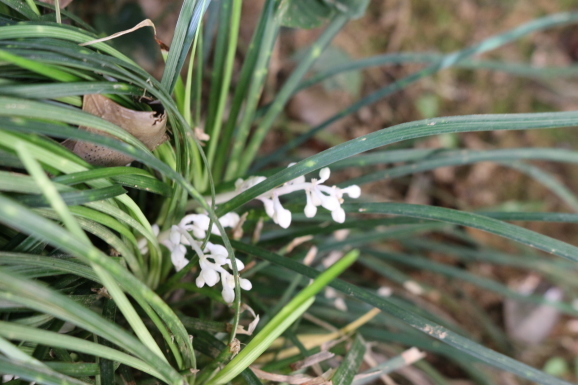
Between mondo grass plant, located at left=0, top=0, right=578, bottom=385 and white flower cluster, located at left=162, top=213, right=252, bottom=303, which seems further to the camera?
white flower cluster, located at left=162, top=213, right=252, bottom=303

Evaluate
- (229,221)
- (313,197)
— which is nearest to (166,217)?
(229,221)

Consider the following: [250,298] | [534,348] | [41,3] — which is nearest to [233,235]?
[250,298]

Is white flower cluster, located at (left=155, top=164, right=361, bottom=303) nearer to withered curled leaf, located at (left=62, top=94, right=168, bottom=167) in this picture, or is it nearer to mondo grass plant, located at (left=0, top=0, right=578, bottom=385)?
mondo grass plant, located at (left=0, top=0, right=578, bottom=385)

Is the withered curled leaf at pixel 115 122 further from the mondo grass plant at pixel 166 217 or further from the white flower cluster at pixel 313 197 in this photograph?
the white flower cluster at pixel 313 197

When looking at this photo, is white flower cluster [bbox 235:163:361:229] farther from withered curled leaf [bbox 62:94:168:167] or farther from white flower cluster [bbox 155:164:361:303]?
withered curled leaf [bbox 62:94:168:167]

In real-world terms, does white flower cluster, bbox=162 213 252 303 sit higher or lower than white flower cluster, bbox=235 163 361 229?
lower

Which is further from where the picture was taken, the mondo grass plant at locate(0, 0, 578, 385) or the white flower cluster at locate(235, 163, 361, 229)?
the white flower cluster at locate(235, 163, 361, 229)

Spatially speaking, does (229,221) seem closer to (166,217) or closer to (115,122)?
(166,217)

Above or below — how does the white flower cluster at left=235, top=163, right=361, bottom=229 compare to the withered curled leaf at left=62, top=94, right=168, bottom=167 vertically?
above

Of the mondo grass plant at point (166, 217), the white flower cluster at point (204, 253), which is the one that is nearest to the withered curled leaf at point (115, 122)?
the mondo grass plant at point (166, 217)

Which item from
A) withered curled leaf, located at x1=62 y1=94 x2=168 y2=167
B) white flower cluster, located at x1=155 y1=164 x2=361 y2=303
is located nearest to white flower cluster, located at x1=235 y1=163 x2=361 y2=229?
white flower cluster, located at x1=155 y1=164 x2=361 y2=303
